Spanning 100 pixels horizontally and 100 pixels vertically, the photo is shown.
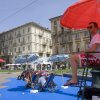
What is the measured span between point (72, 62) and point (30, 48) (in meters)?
113

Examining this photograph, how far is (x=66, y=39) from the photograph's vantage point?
10281cm

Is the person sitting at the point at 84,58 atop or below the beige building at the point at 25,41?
below

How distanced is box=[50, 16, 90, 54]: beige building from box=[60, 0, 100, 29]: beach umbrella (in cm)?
8690

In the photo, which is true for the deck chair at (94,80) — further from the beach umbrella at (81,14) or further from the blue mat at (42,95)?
the blue mat at (42,95)

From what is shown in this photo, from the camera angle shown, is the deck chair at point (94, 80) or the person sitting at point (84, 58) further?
the person sitting at point (84, 58)

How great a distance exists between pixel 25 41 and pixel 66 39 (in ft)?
78.6

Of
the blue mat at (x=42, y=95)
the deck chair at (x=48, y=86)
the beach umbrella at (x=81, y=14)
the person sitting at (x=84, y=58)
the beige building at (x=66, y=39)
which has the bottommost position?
the blue mat at (x=42, y=95)

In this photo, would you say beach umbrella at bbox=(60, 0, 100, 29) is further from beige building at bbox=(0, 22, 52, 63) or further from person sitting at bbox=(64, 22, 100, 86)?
beige building at bbox=(0, 22, 52, 63)

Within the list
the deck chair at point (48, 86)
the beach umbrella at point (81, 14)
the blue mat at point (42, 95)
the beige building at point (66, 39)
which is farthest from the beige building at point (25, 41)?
the beach umbrella at point (81, 14)

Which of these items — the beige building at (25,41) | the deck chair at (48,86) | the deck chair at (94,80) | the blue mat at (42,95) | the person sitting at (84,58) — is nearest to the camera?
the deck chair at (94,80)

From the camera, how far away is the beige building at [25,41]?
120 meters

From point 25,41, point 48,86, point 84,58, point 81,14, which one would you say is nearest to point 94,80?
point 84,58

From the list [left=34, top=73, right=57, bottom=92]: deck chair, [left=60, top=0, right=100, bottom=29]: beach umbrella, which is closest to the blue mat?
[left=34, top=73, right=57, bottom=92]: deck chair

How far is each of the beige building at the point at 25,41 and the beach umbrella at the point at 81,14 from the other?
11067cm
